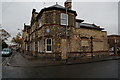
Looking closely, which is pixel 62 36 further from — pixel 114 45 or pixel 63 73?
pixel 114 45

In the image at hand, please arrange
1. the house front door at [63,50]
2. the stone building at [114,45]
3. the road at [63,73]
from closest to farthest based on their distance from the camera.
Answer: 1. the road at [63,73]
2. the house front door at [63,50]
3. the stone building at [114,45]

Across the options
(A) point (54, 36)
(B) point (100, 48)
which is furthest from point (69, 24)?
(B) point (100, 48)

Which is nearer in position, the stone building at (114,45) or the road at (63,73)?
the road at (63,73)

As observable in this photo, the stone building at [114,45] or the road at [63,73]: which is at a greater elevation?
the stone building at [114,45]

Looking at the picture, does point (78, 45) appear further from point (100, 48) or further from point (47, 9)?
point (47, 9)

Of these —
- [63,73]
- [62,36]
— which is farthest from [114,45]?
[63,73]

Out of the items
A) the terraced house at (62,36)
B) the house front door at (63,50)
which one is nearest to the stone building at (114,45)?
the terraced house at (62,36)

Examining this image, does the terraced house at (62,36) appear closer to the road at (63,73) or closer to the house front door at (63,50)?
the house front door at (63,50)

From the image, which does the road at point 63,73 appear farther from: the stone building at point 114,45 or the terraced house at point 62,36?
the stone building at point 114,45

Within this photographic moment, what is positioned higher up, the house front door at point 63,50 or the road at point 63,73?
the house front door at point 63,50

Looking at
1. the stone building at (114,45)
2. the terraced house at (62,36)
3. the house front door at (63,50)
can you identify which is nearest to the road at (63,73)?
the terraced house at (62,36)

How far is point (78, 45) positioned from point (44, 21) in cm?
675

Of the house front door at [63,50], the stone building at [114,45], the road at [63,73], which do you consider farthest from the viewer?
the stone building at [114,45]

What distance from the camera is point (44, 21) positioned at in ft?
53.4
